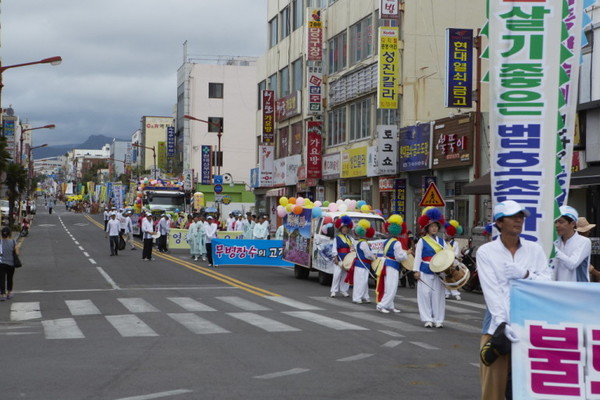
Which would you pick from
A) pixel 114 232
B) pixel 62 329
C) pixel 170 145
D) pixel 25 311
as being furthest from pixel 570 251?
pixel 170 145

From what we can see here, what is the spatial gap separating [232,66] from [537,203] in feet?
262

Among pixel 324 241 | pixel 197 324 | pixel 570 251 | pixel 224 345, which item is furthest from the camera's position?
pixel 324 241

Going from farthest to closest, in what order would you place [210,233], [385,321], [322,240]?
[210,233] → [322,240] → [385,321]

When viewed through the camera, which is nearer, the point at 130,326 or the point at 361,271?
the point at 130,326

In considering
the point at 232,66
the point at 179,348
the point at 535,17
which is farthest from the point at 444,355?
the point at 232,66

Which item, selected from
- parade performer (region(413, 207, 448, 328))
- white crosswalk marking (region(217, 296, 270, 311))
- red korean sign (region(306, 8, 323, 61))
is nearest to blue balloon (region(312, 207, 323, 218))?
white crosswalk marking (region(217, 296, 270, 311))

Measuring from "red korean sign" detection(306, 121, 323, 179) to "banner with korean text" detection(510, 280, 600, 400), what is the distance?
38882 millimetres

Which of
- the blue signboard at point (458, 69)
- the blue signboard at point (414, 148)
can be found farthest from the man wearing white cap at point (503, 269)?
the blue signboard at point (414, 148)

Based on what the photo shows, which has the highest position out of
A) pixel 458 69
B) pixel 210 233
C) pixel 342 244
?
pixel 458 69

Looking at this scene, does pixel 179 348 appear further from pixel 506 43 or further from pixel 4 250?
pixel 4 250

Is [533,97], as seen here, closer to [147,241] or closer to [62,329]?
[62,329]

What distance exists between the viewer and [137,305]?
57.1 ft

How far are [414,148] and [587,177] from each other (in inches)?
469

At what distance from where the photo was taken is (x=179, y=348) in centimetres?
1151
